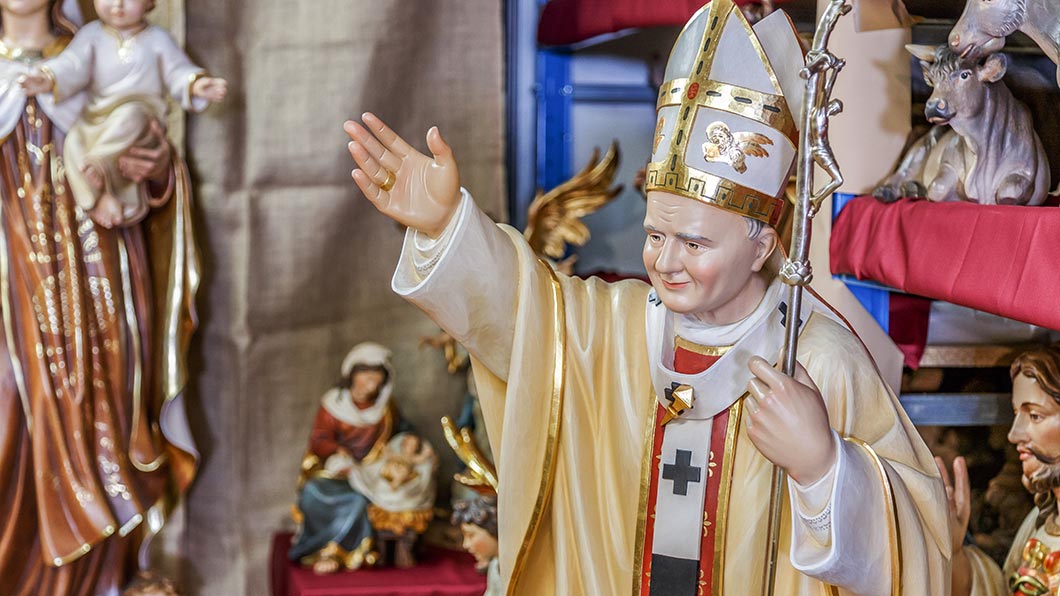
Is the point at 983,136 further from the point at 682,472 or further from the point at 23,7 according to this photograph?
the point at 23,7

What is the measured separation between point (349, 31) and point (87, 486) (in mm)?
1755

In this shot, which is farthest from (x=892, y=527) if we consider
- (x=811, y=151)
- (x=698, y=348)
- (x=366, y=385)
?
(x=366, y=385)

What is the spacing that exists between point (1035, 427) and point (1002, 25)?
32.6 inches

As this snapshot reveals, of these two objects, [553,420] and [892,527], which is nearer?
[892,527]

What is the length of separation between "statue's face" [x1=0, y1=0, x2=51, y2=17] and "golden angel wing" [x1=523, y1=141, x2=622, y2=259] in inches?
65.4

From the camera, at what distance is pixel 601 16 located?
3.76 meters

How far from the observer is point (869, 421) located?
2117mm

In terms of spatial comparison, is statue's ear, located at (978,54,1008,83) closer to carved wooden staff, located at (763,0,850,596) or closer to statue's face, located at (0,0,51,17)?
carved wooden staff, located at (763,0,850,596)

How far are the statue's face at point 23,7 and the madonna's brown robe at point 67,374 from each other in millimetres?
300

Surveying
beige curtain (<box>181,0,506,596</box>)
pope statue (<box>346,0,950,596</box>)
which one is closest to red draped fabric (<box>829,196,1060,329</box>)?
pope statue (<box>346,0,950,596</box>)

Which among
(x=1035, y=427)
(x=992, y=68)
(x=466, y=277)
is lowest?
(x=1035, y=427)

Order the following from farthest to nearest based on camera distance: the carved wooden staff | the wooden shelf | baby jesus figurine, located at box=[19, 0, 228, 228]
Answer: baby jesus figurine, located at box=[19, 0, 228, 228] → the wooden shelf → the carved wooden staff

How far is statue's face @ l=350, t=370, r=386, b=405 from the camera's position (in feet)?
12.6

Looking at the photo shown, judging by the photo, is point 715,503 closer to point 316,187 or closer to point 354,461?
point 354,461
